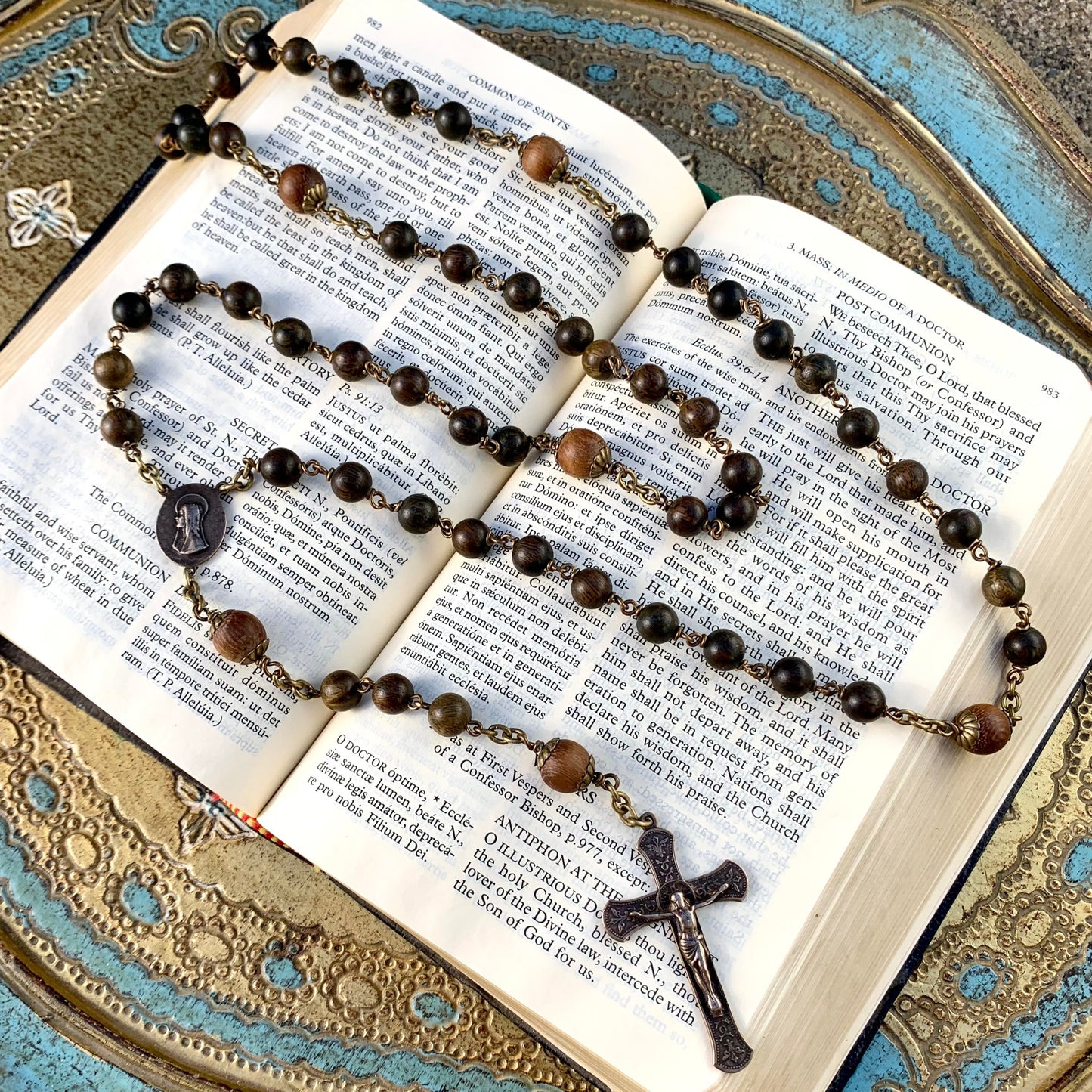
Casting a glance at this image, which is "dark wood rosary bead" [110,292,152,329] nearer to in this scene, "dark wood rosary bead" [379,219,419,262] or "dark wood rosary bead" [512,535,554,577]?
"dark wood rosary bead" [379,219,419,262]

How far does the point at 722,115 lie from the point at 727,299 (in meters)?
0.40

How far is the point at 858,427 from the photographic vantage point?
96 centimetres

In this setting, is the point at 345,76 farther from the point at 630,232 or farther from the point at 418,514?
the point at 418,514

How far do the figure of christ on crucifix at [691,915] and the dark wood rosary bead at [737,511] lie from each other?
1.00 feet

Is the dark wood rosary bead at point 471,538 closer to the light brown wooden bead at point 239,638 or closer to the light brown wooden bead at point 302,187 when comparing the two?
the light brown wooden bead at point 239,638

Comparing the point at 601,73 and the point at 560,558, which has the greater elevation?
the point at 601,73

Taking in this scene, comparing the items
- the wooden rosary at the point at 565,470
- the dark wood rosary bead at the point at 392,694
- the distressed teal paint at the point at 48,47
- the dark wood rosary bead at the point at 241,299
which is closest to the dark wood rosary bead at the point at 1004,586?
the wooden rosary at the point at 565,470

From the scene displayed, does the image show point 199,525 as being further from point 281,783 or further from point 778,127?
point 778,127

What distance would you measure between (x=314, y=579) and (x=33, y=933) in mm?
Result: 519

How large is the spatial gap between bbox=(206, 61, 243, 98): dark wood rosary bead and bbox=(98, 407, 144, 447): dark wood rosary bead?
41 cm

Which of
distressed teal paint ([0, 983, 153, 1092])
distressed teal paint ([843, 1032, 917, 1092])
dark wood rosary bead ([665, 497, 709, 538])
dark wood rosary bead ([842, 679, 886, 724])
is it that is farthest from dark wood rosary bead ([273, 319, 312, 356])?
distressed teal paint ([843, 1032, 917, 1092])

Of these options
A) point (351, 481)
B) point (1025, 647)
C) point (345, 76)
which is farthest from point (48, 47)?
point (1025, 647)

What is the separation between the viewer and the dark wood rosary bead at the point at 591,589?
924 mm

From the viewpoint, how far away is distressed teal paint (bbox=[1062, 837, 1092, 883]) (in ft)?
3.46
